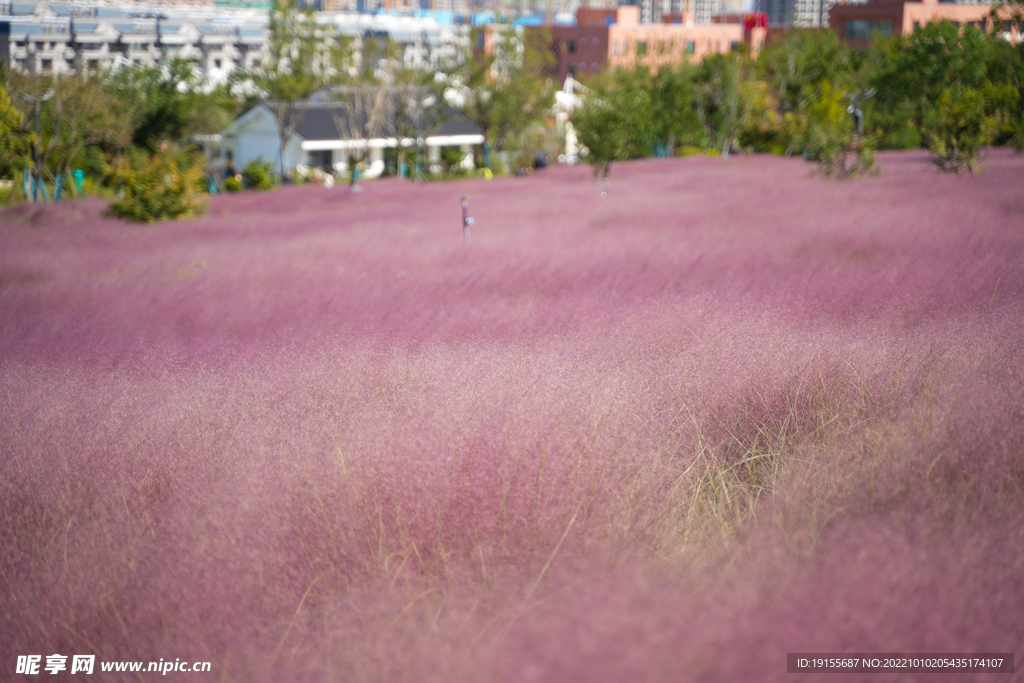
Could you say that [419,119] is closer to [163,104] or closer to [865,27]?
[163,104]

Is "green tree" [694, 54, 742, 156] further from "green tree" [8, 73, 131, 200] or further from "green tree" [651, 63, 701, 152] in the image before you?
"green tree" [8, 73, 131, 200]

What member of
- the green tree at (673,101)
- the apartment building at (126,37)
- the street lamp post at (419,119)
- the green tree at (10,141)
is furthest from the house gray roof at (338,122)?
the green tree at (10,141)

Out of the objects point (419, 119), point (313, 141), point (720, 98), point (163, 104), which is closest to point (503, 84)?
point (419, 119)

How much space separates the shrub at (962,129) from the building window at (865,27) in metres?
77.6

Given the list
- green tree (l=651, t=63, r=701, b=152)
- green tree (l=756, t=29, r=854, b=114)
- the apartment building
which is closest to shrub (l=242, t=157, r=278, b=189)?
the apartment building

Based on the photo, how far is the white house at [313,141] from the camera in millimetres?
47594

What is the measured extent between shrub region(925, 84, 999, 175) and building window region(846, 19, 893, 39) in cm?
7757

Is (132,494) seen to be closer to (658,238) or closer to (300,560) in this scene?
(300,560)

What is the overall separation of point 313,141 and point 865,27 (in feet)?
240

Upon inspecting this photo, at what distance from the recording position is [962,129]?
20438mm

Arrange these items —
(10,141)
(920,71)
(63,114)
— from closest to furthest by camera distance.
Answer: (10,141), (63,114), (920,71)

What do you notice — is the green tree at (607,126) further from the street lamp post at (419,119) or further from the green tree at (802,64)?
the green tree at (802,64)

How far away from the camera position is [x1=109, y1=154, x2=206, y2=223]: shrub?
67.7ft

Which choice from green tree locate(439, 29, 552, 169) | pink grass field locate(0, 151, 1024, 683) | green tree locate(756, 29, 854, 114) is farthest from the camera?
green tree locate(756, 29, 854, 114)
